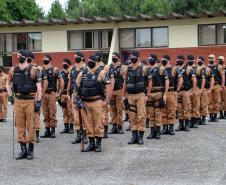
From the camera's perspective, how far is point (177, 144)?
505 inches

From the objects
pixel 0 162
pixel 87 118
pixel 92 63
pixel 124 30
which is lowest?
pixel 0 162

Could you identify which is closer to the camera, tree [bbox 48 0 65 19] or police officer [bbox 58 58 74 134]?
police officer [bbox 58 58 74 134]

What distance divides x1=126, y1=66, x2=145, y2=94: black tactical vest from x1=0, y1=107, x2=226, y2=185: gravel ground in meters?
1.28

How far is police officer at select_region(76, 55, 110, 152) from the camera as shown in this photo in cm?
1187

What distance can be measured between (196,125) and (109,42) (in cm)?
1749

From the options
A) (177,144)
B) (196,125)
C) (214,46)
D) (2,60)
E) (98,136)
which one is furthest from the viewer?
(2,60)

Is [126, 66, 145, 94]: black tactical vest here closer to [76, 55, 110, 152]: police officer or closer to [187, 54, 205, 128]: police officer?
[76, 55, 110, 152]: police officer

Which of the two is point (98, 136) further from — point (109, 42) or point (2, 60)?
point (2, 60)

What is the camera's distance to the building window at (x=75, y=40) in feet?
110

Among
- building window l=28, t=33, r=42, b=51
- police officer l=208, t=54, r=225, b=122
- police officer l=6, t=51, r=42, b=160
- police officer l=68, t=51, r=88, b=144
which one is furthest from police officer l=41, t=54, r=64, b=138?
building window l=28, t=33, r=42, b=51

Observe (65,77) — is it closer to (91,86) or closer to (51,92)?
(51,92)

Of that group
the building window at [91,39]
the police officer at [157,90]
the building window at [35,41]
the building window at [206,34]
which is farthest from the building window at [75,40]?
the police officer at [157,90]

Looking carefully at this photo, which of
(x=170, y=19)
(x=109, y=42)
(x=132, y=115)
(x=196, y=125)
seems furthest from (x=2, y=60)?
(x=132, y=115)

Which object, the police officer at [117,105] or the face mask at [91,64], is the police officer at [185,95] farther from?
the face mask at [91,64]
